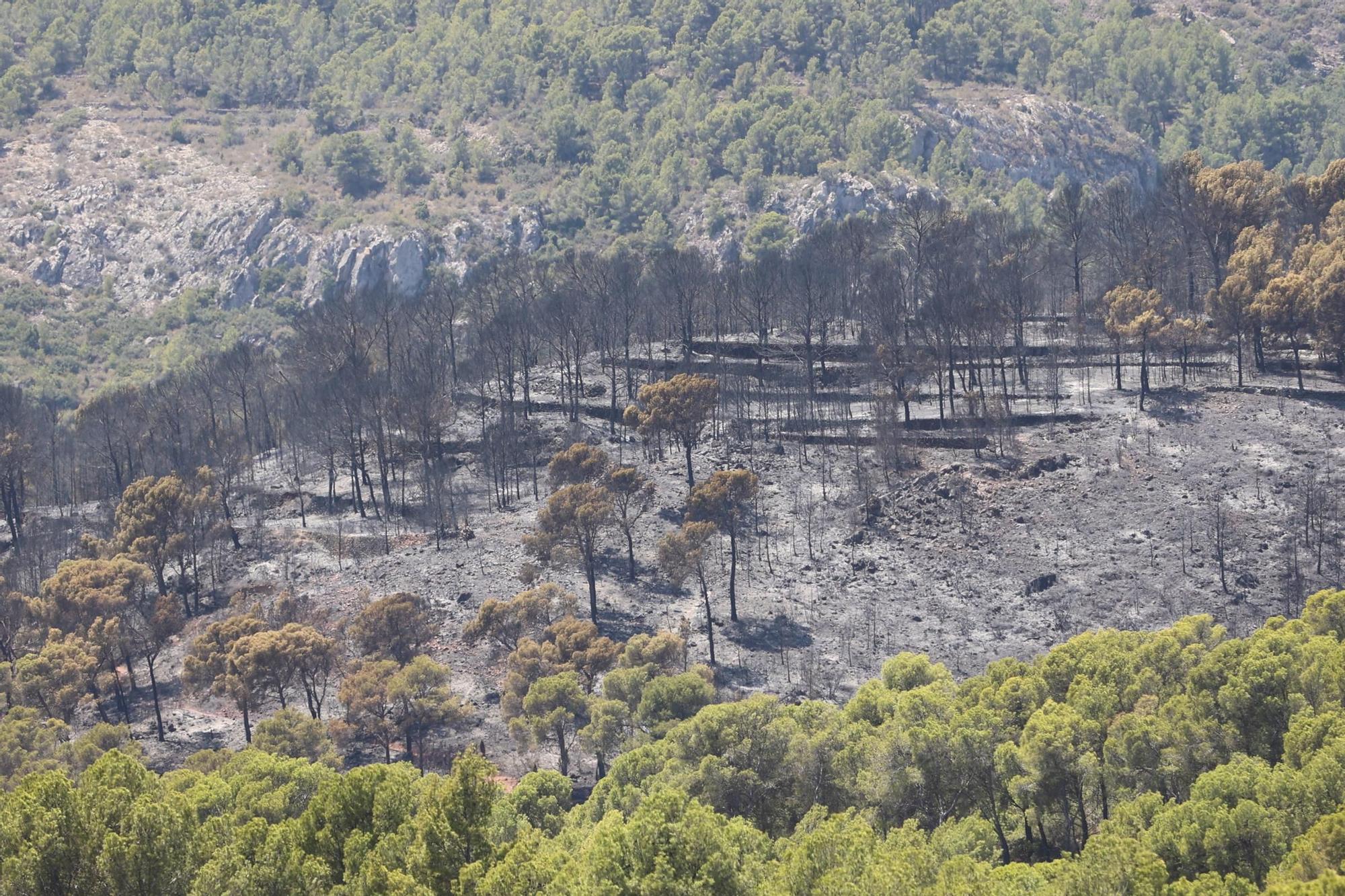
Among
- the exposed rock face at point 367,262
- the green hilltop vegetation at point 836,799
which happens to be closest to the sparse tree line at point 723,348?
the green hilltop vegetation at point 836,799

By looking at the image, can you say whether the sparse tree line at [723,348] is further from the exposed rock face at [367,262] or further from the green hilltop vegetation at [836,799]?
the exposed rock face at [367,262]

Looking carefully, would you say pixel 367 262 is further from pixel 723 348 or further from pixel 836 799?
pixel 836 799

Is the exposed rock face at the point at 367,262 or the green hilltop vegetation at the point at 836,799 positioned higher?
the exposed rock face at the point at 367,262

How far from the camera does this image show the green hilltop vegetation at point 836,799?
43062 mm

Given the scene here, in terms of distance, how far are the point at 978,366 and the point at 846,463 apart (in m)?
13.9

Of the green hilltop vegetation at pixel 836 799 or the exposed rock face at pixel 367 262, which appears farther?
the exposed rock face at pixel 367 262

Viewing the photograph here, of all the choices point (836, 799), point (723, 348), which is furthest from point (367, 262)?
point (836, 799)

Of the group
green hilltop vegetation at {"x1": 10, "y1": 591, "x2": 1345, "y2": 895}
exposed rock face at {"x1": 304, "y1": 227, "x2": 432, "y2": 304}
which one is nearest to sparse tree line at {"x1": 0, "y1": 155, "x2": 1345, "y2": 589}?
green hilltop vegetation at {"x1": 10, "y1": 591, "x2": 1345, "y2": 895}

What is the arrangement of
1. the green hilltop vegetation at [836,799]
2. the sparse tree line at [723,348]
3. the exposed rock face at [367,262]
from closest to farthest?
the green hilltop vegetation at [836,799] < the sparse tree line at [723,348] < the exposed rock face at [367,262]

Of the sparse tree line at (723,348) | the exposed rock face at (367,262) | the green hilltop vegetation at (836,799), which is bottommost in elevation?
the green hilltop vegetation at (836,799)

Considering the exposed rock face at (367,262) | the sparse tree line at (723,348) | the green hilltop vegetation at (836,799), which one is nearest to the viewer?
the green hilltop vegetation at (836,799)

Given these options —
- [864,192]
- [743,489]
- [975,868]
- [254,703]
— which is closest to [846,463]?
[743,489]

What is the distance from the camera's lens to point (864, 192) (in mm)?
185500

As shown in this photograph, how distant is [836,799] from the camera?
59.8m
